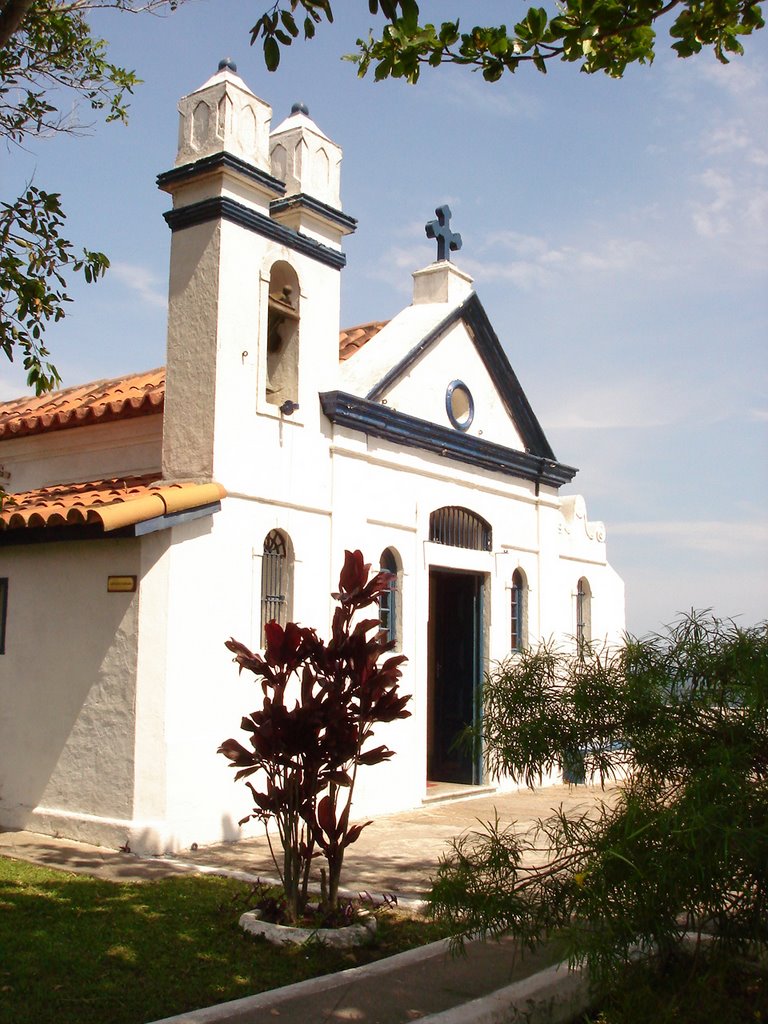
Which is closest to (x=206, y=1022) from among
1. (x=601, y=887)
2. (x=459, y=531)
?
(x=601, y=887)

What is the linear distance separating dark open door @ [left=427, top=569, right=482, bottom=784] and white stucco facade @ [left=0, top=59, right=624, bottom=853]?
0.43 metres

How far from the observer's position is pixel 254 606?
9.40 metres

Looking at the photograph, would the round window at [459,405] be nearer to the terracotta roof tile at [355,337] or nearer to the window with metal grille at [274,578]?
the terracotta roof tile at [355,337]

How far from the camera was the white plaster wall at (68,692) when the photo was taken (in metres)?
8.62

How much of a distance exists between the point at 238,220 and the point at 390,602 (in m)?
4.31

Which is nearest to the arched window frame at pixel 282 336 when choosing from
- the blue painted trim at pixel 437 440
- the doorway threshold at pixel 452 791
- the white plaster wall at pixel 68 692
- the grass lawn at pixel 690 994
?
the blue painted trim at pixel 437 440

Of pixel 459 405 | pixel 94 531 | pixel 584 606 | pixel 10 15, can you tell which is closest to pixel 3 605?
pixel 94 531

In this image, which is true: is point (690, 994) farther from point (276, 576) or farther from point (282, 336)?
point (282, 336)

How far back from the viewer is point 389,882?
7656 millimetres

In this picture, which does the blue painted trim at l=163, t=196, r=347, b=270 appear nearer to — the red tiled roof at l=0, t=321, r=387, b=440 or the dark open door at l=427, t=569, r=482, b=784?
the red tiled roof at l=0, t=321, r=387, b=440

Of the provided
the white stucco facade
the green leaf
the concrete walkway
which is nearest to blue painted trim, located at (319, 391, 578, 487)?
the white stucco facade

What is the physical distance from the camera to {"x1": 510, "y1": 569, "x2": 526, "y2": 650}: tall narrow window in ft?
44.5

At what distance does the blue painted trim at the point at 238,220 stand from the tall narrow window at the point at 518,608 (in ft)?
17.7

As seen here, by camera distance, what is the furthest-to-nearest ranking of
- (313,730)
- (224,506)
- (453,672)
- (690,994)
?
(453,672) → (224,506) → (313,730) → (690,994)
